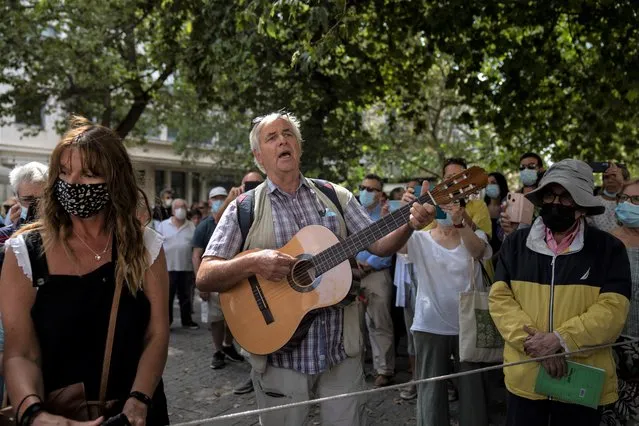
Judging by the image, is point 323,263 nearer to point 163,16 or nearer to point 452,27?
point 452,27

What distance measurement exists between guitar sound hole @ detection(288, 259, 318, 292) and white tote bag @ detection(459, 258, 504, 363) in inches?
51.5

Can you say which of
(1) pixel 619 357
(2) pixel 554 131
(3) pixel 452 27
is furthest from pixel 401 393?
(2) pixel 554 131

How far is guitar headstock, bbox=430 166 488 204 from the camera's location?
2846 mm

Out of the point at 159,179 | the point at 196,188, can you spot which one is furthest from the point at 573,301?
the point at 196,188

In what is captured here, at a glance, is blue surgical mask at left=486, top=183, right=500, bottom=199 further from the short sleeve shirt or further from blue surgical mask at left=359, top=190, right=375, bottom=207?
the short sleeve shirt

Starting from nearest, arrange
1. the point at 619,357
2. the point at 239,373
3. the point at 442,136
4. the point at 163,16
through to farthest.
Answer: the point at 619,357
the point at 239,373
the point at 163,16
the point at 442,136

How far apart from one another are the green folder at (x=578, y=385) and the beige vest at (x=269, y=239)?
1066 millimetres

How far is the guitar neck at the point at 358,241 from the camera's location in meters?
2.94

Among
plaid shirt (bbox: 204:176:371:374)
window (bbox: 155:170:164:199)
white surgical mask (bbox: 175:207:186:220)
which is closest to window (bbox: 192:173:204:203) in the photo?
window (bbox: 155:170:164:199)

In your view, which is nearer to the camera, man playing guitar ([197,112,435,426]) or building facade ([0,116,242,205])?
man playing guitar ([197,112,435,426])

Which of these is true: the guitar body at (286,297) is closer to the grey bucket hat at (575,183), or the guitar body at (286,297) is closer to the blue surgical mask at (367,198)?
the grey bucket hat at (575,183)

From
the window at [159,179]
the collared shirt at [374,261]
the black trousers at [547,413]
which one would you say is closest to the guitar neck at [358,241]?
the black trousers at [547,413]

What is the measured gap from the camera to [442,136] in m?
23.4

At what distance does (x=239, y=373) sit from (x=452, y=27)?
5570 mm
